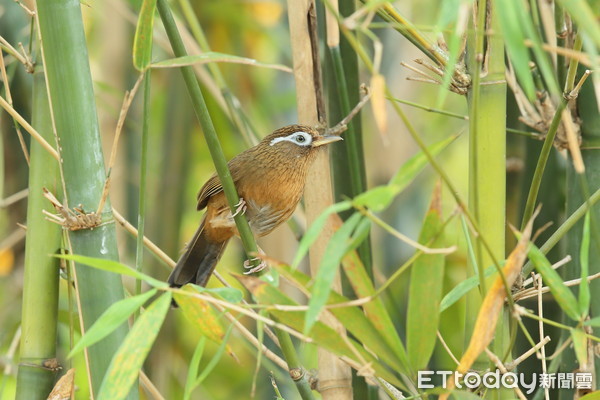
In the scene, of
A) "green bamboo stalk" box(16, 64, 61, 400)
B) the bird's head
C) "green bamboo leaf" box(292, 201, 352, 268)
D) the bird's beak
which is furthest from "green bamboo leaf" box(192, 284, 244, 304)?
the bird's head

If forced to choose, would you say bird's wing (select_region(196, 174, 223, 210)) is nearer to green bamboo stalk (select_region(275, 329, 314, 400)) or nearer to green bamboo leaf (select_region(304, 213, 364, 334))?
green bamboo stalk (select_region(275, 329, 314, 400))

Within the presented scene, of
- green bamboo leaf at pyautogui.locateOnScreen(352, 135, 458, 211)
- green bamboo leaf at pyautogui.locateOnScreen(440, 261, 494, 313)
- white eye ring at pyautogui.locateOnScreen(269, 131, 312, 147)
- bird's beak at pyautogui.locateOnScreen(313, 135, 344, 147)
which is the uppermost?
green bamboo leaf at pyautogui.locateOnScreen(352, 135, 458, 211)

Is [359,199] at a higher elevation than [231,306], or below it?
higher

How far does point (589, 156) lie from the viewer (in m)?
1.81

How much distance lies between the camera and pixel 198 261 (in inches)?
97.7

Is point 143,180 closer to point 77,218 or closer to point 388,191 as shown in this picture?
point 77,218

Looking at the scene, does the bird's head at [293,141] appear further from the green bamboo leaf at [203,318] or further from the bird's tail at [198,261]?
the green bamboo leaf at [203,318]

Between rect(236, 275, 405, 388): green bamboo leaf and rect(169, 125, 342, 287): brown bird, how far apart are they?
1143 mm

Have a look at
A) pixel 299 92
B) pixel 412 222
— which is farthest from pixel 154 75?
pixel 299 92

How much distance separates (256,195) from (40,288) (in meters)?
0.97

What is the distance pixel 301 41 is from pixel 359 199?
942 mm

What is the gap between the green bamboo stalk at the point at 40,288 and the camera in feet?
5.37

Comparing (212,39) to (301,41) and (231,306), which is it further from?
(231,306)

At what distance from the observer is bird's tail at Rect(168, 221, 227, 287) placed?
2432 mm
